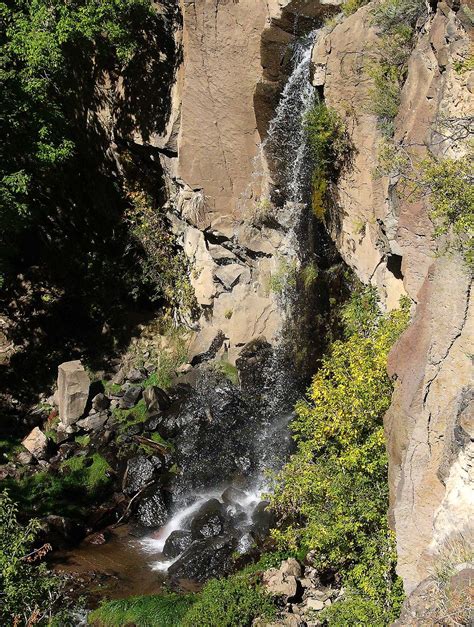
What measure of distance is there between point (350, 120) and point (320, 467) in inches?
309

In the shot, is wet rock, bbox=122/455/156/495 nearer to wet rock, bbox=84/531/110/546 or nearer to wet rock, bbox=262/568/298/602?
wet rock, bbox=84/531/110/546

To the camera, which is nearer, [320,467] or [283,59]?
[320,467]

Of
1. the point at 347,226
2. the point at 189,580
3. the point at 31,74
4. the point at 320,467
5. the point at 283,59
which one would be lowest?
the point at 189,580

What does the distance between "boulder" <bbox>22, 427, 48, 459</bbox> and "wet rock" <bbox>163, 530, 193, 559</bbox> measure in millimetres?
4445

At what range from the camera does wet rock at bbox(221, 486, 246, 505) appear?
13.9m

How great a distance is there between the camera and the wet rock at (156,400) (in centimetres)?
1666

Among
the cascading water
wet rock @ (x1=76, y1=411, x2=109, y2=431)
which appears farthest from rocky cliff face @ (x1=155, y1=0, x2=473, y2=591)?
wet rock @ (x1=76, y1=411, x2=109, y2=431)

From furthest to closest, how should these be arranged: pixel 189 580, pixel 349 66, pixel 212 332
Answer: pixel 212 332
pixel 349 66
pixel 189 580

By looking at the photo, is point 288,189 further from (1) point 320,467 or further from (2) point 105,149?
(1) point 320,467

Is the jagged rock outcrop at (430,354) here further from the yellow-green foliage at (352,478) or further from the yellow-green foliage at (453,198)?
the yellow-green foliage at (352,478)

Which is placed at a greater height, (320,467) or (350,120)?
(350,120)

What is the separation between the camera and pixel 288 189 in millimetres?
16281

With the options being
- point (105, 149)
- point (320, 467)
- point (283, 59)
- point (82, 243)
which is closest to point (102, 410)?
point (82, 243)

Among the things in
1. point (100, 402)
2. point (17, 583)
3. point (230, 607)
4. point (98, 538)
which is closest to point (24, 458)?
point (100, 402)
